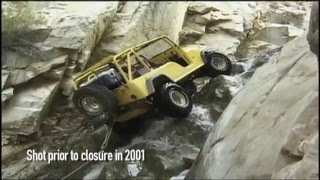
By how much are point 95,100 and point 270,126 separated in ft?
5.13

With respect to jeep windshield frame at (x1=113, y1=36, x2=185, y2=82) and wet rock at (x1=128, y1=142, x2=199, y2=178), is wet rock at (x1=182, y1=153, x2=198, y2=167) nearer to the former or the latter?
wet rock at (x1=128, y1=142, x2=199, y2=178)

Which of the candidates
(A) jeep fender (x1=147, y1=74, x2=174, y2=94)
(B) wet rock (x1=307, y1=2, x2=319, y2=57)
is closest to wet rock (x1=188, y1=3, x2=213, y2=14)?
(A) jeep fender (x1=147, y1=74, x2=174, y2=94)

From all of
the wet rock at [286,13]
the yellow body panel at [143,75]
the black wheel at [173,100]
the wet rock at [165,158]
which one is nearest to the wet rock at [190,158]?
the wet rock at [165,158]

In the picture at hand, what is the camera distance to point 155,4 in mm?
5914

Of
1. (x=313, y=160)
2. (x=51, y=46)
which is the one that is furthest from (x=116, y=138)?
(x=313, y=160)

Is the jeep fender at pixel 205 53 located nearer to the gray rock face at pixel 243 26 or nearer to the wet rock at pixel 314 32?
the gray rock face at pixel 243 26

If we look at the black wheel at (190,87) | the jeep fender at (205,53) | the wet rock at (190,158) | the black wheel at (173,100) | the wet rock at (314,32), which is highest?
the wet rock at (314,32)

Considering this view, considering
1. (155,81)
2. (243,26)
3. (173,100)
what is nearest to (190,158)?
(173,100)

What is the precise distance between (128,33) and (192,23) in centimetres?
89

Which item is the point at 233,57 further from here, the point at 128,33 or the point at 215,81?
the point at 128,33

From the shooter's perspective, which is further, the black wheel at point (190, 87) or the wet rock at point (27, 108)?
the black wheel at point (190, 87)

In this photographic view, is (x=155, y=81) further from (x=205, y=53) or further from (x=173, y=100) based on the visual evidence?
(x=205, y=53)

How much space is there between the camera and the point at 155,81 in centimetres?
442

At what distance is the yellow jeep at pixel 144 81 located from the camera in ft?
13.9
